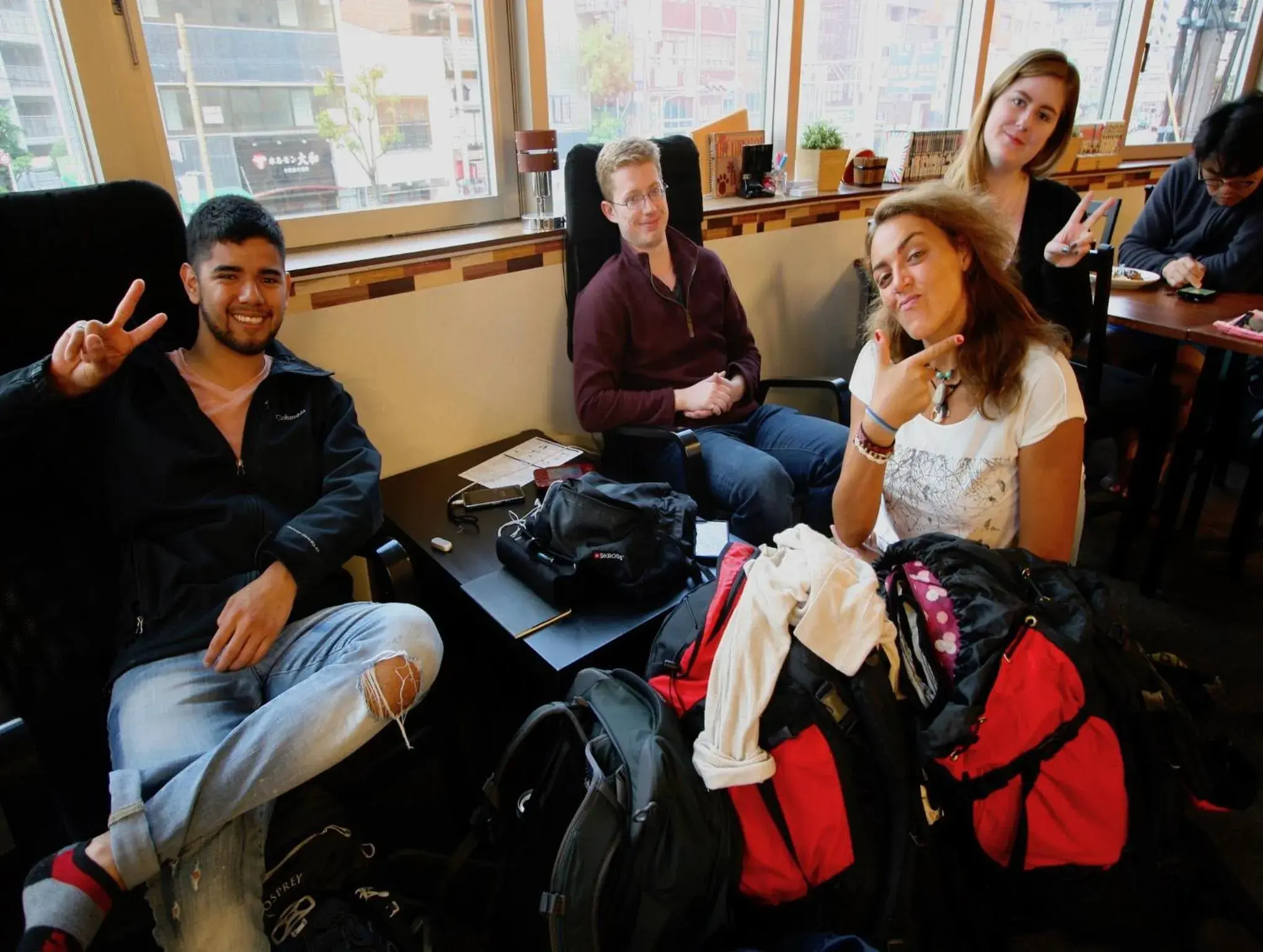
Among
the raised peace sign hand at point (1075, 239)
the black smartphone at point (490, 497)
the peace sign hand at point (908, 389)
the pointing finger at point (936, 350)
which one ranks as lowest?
the black smartphone at point (490, 497)

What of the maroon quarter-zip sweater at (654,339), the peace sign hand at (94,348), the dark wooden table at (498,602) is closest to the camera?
the peace sign hand at (94,348)

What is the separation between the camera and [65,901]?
96cm

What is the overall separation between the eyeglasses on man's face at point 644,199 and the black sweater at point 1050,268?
1032 mm

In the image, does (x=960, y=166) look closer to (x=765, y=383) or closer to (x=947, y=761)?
(x=765, y=383)

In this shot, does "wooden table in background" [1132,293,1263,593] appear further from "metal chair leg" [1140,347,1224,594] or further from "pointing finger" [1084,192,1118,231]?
"pointing finger" [1084,192,1118,231]

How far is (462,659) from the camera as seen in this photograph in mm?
1836

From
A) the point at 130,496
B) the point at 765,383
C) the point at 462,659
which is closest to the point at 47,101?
the point at 130,496

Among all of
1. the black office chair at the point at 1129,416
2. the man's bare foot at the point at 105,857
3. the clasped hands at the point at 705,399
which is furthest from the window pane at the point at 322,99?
the black office chair at the point at 1129,416

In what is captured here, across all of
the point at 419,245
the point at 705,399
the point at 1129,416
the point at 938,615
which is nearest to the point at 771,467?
the point at 705,399

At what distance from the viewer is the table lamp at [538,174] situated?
196 cm

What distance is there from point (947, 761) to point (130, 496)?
136 centimetres

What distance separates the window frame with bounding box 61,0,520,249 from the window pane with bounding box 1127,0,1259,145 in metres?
3.48

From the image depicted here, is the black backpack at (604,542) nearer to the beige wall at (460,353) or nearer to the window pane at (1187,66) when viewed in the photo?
the beige wall at (460,353)

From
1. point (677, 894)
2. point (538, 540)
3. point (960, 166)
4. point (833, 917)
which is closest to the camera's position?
point (677, 894)
